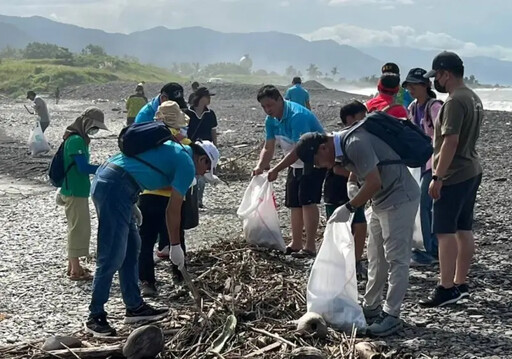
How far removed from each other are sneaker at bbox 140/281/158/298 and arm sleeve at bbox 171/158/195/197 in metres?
1.47

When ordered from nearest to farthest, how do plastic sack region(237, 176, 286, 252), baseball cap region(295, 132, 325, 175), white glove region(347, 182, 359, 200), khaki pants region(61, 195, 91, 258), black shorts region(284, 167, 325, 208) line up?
baseball cap region(295, 132, 325, 175) → white glove region(347, 182, 359, 200) → khaki pants region(61, 195, 91, 258) → black shorts region(284, 167, 325, 208) → plastic sack region(237, 176, 286, 252)

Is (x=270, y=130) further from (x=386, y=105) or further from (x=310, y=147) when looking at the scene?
(x=310, y=147)

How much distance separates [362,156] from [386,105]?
187 centimetres

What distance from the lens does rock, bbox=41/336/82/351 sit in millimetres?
4750

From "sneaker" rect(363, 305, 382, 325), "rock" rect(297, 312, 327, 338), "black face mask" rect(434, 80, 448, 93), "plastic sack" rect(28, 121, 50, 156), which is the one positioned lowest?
"plastic sack" rect(28, 121, 50, 156)

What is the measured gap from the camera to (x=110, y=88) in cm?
5003

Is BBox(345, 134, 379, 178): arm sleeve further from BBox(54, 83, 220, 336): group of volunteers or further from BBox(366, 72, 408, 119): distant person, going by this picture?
BBox(366, 72, 408, 119): distant person

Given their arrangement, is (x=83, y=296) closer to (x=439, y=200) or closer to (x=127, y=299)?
(x=127, y=299)

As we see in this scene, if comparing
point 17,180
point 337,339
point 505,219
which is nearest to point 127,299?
point 337,339

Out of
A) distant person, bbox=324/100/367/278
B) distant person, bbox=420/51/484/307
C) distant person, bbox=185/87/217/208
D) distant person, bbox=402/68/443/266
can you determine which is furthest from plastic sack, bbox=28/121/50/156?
distant person, bbox=420/51/484/307

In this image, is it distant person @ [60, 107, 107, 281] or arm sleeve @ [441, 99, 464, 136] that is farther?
distant person @ [60, 107, 107, 281]

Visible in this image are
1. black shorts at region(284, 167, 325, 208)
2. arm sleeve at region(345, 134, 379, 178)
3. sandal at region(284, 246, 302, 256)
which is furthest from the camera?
sandal at region(284, 246, 302, 256)

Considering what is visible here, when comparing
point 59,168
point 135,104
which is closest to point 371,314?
point 59,168

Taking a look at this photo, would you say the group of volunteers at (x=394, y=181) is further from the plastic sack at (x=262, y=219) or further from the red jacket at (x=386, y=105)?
the plastic sack at (x=262, y=219)
